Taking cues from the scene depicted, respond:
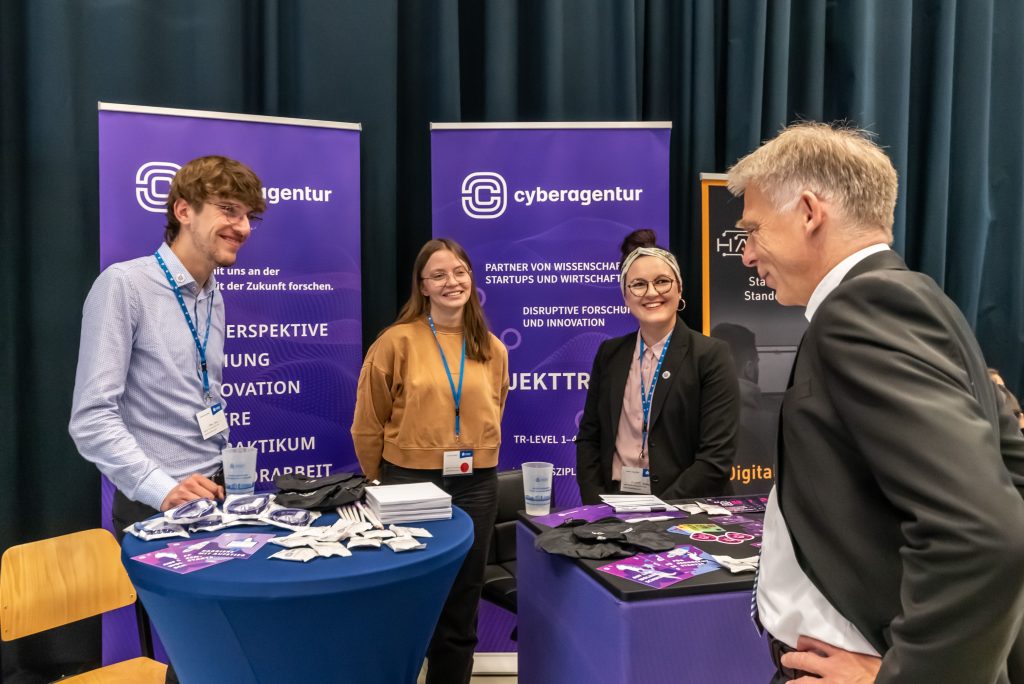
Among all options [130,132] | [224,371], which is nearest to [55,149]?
[130,132]

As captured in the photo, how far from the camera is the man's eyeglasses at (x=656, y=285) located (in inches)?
102

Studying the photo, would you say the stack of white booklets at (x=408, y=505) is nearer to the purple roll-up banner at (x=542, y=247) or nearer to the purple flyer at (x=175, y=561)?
the purple flyer at (x=175, y=561)

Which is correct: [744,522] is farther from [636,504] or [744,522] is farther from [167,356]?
[167,356]

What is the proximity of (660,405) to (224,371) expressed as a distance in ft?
5.84

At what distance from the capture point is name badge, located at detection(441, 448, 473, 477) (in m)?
2.63

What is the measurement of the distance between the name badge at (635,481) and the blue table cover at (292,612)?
36.1 inches

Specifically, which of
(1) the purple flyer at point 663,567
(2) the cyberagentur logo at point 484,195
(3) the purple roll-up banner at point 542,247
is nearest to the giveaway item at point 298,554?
(1) the purple flyer at point 663,567

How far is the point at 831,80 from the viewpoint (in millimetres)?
4254

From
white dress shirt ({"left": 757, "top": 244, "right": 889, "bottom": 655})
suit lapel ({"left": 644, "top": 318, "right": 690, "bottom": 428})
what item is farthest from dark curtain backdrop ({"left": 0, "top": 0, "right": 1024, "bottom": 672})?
white dress shirt ({"left": 757, "top": 244, "right": 889, "bottom": 655})

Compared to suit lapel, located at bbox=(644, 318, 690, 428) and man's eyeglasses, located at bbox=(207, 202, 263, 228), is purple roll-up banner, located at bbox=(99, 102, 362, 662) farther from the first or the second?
suit lapel, located at bbox=(644, 318, 690, 428)

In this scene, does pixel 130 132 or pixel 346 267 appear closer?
pixel 130 132

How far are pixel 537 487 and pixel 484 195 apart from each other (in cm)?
173

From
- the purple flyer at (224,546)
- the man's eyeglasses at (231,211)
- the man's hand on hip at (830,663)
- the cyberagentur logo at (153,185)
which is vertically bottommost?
the purple flyer at (224,546)

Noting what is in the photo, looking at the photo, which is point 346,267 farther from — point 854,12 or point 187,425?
point 854,12
